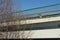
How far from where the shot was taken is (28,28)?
43.0ft

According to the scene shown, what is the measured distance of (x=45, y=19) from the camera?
1197 centimetres

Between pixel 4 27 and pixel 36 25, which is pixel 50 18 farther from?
pixel 4 27

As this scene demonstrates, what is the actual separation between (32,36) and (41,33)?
83 cm

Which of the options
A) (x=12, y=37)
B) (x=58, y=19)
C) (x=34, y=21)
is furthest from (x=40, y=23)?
(x=12, y=37)

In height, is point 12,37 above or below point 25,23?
below

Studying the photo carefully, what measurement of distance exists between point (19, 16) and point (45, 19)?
2094 mm

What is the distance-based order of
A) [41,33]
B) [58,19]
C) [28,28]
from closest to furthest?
[58,19] → [41,33] → [28,28]

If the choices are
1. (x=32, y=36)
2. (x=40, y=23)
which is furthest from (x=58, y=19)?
(x=32, y=36)

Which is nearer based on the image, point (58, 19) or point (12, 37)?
point (58, 19)

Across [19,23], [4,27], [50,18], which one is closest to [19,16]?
[19,23]

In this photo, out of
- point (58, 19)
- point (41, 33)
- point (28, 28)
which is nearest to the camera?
point (58, 19)

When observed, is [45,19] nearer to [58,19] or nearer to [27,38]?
[58,19]

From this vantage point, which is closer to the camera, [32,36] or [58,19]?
[58,19]

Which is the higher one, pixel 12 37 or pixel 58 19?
pixel 58 19
